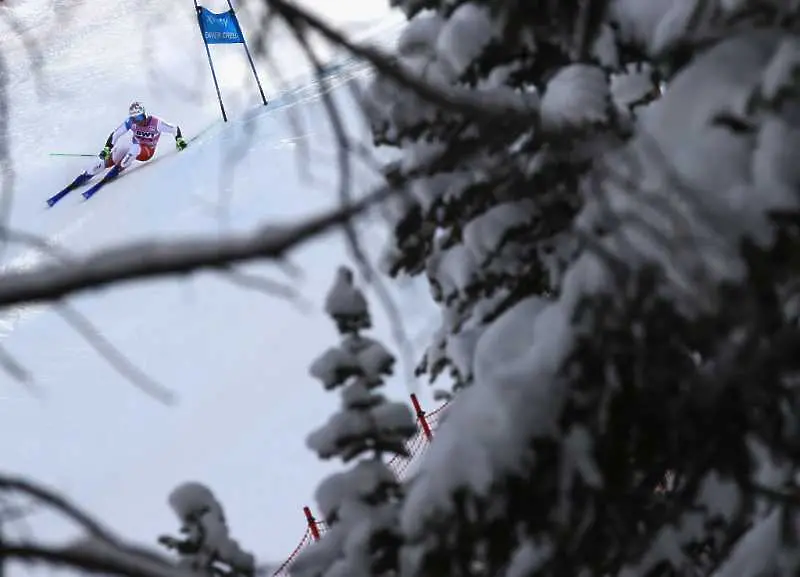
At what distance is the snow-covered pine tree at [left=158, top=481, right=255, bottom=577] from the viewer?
3236 millimetres

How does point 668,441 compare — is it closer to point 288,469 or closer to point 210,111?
point 288,469

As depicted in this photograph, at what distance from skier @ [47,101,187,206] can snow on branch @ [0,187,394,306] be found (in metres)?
18.3

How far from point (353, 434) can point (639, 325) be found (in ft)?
4.29

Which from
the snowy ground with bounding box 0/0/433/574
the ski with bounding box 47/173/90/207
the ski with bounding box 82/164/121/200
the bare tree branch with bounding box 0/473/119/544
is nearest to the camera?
the bare tree branch with bounding box 0/473/119/544

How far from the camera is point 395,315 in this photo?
181cm

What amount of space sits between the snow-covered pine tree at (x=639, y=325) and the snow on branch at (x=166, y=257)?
35 cm

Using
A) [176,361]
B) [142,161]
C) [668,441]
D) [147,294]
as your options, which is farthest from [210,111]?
[668,441]

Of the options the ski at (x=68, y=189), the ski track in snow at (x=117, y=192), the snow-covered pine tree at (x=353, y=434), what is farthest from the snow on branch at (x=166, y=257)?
the ski at (x=68, y=189)

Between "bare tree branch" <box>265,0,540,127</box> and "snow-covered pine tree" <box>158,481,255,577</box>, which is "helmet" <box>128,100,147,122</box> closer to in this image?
"snow-covered pine tree" <box>158,481,255,577</box>

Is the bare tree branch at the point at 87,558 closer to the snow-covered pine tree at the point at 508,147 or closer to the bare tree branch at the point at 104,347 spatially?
the bare tree branch at the point at 104,347

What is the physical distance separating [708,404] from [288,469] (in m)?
7.98

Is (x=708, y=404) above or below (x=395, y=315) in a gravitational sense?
below

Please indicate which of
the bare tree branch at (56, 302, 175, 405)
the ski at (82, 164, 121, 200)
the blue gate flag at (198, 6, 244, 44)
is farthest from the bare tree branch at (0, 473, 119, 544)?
the ski at (82, 164, 121, 200)

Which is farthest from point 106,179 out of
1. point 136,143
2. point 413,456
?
point 413,456
